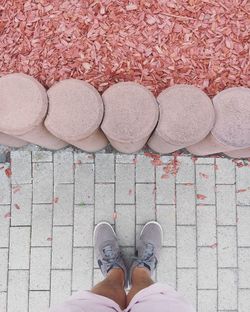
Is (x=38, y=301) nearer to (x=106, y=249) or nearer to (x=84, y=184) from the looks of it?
(x=106, y=249)

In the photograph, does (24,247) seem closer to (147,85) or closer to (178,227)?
(178,227)

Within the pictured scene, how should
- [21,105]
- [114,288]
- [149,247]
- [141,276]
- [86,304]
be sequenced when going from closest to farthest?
[86,304], [21,105], [114,288], [141,276], [149,247]

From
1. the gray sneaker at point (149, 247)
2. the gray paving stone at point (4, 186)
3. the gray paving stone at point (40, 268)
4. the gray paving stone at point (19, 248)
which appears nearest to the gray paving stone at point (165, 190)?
the gray sneaker at point (149, 247)

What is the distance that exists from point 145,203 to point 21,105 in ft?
4.11

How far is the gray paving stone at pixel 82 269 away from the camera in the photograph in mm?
3314

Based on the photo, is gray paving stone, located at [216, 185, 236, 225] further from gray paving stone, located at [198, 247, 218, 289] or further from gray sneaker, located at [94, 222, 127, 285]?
gray sneaker, located at [94, 222, 127, 285]

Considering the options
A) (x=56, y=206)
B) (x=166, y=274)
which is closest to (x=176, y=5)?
(x=56, y=206)

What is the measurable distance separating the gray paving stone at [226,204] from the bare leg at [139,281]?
68 cm

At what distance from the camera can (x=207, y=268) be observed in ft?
10.9

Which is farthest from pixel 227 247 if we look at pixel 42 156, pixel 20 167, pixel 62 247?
pixel 20 167

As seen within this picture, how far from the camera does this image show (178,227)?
3.35 meters

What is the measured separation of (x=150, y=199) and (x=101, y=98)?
101 cm

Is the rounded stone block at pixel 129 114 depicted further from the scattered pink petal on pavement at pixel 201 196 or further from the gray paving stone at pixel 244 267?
the gray paving stone at pixel 244 267

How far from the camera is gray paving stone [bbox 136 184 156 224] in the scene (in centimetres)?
337
